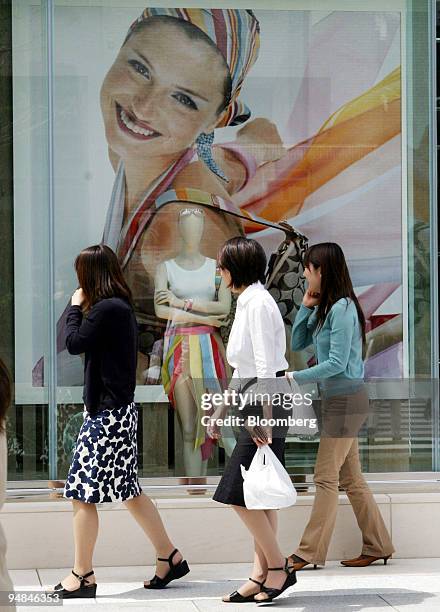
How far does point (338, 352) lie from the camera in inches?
265

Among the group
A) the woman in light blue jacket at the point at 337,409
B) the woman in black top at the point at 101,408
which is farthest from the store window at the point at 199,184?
the woman in black top at the point at 101,408

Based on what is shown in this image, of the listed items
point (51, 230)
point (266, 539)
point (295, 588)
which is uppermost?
point (51, 230)

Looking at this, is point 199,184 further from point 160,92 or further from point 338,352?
point 338,352

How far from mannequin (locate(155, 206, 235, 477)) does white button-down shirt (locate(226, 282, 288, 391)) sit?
5.22 ft

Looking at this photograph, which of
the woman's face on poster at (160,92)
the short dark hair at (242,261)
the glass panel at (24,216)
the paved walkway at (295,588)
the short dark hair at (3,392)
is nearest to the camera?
the short dark hair at (3,392)

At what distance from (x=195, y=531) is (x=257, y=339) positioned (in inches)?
66.9

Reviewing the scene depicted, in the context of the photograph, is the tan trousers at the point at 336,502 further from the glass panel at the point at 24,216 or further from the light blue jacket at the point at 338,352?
the glass panel at the point at 24,216

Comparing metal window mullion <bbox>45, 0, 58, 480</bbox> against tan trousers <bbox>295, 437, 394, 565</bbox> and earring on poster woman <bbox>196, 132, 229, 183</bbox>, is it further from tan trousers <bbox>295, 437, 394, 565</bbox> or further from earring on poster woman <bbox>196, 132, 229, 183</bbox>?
tan trousers <bbox>295, 437, 394, 565</bbox>

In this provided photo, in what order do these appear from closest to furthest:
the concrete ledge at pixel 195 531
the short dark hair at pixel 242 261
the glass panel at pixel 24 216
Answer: the short dark hair at pixel 242 261 → the concrete ledge at pixel 195 531 → the glass panel at pixel 24 216

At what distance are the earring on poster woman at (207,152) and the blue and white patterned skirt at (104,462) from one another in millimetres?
2129

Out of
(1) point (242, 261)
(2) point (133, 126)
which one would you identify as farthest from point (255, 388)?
(2) point (133, 126)

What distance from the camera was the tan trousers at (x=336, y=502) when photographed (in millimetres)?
6801

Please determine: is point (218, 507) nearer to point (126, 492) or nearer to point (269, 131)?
point (126, 492)

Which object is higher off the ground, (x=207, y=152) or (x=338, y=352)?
(x=207, y=152)
